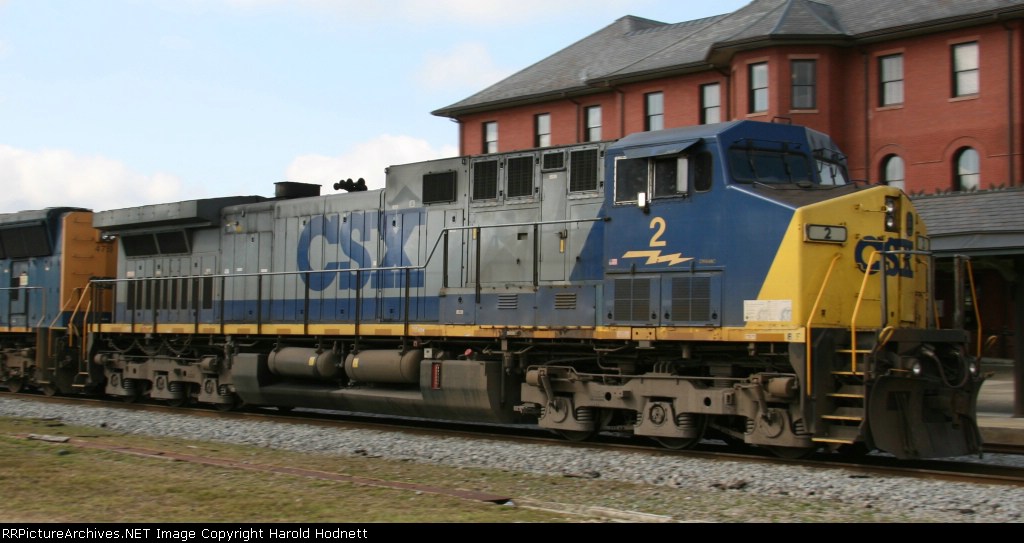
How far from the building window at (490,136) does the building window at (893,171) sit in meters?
15.7

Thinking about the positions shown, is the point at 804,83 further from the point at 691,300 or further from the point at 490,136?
the point at 691,300

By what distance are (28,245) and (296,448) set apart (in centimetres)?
1281

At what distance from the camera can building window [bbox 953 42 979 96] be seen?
29.3 meters

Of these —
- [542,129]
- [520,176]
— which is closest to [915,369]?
[520,176]

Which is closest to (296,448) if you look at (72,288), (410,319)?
(410,319)

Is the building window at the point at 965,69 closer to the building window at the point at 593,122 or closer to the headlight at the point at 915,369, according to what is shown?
the building window at the point at 593,122

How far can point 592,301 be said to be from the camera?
12.6 m

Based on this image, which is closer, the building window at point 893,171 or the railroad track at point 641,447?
the railroad track at point 641,447

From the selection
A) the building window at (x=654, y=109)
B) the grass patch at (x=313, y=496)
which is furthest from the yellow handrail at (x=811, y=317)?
the building window at (x=654, y=109)

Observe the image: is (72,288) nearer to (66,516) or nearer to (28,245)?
(28,245)

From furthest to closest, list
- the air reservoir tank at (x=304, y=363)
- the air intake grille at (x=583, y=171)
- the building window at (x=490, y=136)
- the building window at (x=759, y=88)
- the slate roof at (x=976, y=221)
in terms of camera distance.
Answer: the building window at (x=490, y=136) < the building window at (x=759, y=88) < the slate roof at (x=976, y=221) < the air reservoir tank at (x=304, y=363) < the air intake grille at (x=583, y=171)

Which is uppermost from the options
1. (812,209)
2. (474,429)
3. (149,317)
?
(812,209)

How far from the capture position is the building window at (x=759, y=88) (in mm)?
31844

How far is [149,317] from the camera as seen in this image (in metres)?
19.2
